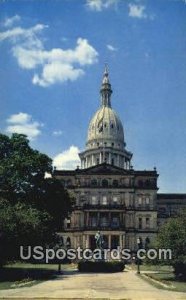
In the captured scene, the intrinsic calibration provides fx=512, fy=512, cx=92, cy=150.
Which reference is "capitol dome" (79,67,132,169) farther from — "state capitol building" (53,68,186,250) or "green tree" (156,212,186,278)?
"green tree" (156,212,186,278)

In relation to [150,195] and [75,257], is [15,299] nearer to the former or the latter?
[75,257]

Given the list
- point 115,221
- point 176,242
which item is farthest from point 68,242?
point 176,242

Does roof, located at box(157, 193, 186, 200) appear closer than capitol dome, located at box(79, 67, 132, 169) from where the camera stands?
Yes

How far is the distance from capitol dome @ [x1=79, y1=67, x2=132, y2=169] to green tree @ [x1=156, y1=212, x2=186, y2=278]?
2986 inches

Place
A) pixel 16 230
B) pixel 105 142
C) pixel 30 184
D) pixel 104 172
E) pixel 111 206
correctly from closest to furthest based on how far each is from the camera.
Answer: pixel 16 230, pixel 30 184, pixel 111 206, pixel 104 172, pixel 105 142

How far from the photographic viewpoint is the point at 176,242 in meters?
37.9

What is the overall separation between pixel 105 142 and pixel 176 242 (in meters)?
81.2

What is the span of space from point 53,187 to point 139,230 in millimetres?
44939

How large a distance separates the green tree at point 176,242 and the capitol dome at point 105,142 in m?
75.9

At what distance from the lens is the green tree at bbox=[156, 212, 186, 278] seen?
37438 mm

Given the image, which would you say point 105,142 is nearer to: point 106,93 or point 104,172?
point 106,93

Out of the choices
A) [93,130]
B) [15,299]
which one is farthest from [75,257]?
[15,299]

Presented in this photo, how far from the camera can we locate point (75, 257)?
3241 inches

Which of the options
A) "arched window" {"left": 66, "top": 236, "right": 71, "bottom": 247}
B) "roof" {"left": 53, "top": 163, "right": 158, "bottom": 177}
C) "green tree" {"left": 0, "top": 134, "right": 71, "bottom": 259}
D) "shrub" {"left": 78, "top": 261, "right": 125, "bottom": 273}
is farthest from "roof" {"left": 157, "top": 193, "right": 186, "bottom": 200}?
"shrub" {"left": 78, "top": 261, "right": 125, "bottom": 273}
